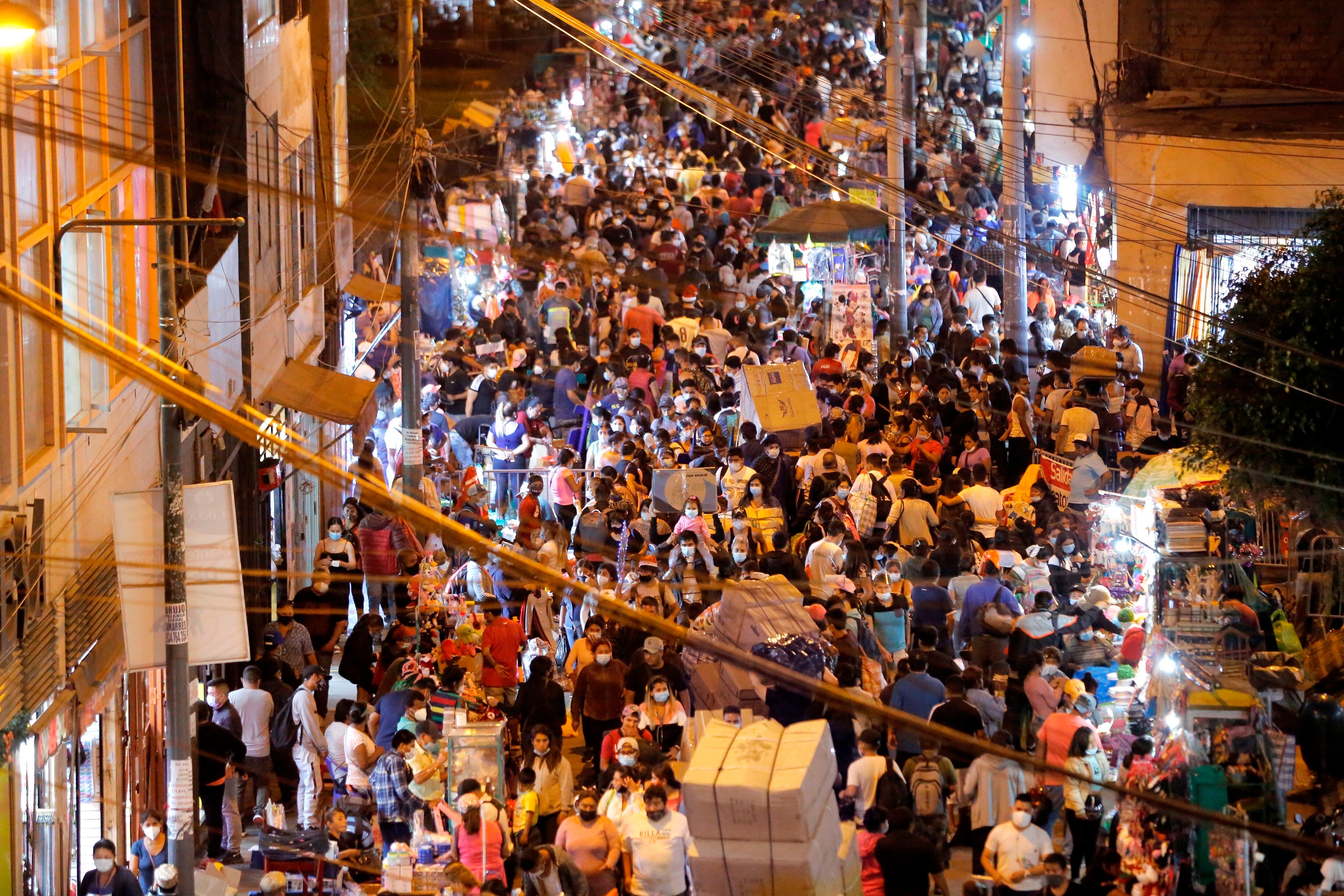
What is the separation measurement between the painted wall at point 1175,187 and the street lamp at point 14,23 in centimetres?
1672

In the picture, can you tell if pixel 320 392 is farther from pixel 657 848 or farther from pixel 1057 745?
pixel 1057 745

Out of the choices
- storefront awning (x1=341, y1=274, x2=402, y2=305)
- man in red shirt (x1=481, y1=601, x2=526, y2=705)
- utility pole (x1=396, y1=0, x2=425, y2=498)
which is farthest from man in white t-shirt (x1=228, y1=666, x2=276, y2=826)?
storefront awning (x1=341, y1=274, x2=402, y2=305)

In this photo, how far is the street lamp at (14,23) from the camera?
7801 mm

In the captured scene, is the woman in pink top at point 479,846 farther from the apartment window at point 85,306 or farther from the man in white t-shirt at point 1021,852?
the apartment window at point 85,306

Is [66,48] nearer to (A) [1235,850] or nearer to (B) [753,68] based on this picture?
(A) [1235,850]

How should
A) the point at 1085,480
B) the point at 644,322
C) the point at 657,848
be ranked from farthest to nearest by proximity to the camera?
the point at 644,322, the point at 1085,480, the point at 657,848

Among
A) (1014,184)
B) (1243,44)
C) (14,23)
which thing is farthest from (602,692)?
(1243,44)

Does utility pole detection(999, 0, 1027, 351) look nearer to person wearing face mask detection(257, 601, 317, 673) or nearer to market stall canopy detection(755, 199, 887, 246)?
market stall canopy detection(755, 199, 887, 246)

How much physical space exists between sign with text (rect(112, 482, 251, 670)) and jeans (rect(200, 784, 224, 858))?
Result: 150 cm

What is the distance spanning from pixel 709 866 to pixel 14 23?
4.80 metres

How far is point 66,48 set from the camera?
36.3ft

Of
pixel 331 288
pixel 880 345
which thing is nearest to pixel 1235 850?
pixel 880 345

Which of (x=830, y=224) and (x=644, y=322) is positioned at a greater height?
(x=830, y=224)

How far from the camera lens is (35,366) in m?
10.5
